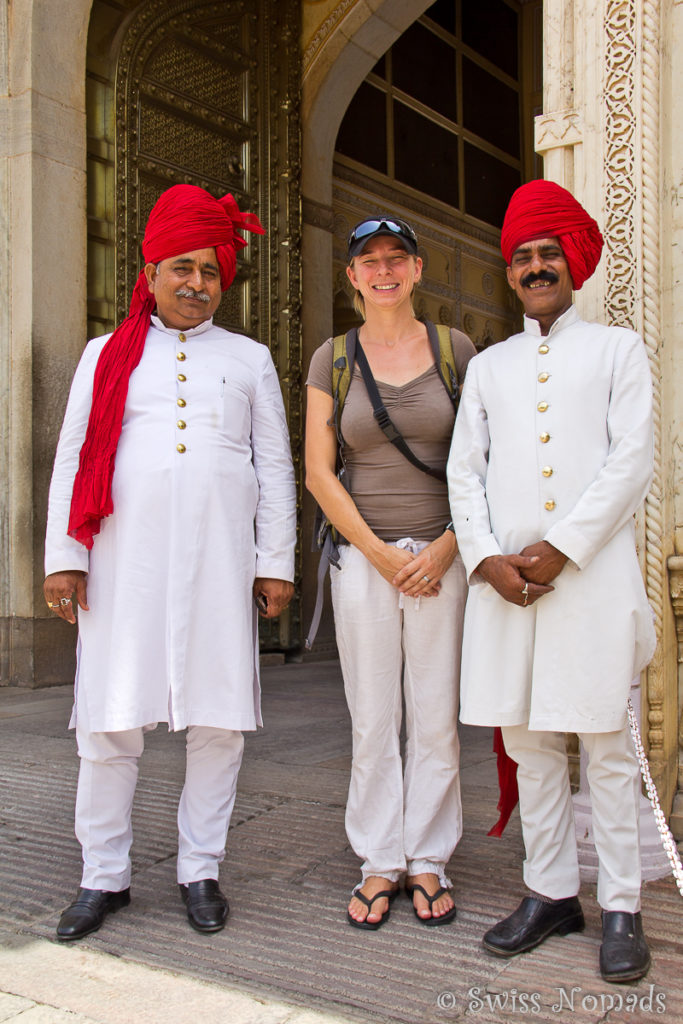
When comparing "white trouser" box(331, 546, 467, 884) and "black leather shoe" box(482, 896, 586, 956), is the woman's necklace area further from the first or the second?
"black leather shoe" box(482, 896, 586, 956)

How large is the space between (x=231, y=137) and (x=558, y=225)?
6093mm

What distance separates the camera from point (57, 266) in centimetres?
671

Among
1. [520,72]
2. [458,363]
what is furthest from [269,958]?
[520,72]

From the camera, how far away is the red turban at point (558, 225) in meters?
2.71

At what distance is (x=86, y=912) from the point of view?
2740mm

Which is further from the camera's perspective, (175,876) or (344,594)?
(175,876)

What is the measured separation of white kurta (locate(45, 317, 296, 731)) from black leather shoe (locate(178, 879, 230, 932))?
0.46 metres

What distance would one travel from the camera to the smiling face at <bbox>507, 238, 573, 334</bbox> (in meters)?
2.72

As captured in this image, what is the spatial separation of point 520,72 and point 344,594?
10673 mm

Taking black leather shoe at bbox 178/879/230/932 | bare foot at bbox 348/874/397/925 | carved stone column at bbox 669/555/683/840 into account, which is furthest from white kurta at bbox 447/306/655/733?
black leather shoe at bbox 178/879/230/932

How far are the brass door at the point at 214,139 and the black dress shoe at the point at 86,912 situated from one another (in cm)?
513

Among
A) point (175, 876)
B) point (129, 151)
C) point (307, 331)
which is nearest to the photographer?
point (175, 876)

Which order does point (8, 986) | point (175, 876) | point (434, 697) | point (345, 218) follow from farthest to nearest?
point (345, 218), point (175, 876), point (434, 697), point (8, 986)

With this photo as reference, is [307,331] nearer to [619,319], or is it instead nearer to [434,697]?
[619,319]
